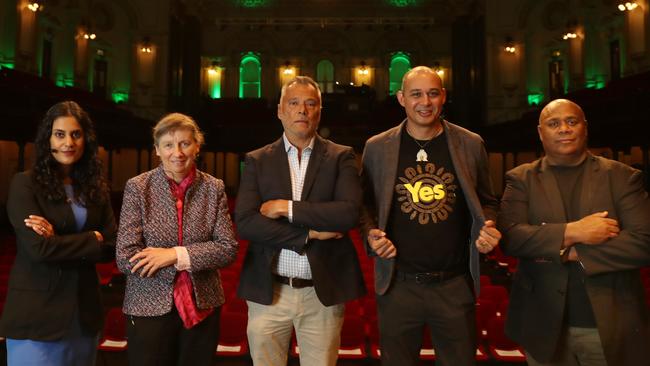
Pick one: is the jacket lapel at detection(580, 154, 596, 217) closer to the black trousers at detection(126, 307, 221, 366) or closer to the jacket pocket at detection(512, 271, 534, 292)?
the jacket pocket at detection(512, 271, 534, 292)

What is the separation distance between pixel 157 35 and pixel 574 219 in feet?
61.6

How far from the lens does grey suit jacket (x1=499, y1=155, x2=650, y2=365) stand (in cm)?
212

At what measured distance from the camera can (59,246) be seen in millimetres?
2096

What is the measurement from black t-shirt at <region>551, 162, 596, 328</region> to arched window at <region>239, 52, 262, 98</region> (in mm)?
20345

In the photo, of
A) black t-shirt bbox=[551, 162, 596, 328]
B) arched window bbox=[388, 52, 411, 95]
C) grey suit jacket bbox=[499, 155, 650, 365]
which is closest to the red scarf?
grey suit jacket bbox=[499, 155, 650, 365]

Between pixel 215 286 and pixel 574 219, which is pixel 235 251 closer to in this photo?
pixel 215 286

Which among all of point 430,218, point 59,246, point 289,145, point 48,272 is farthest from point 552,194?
point 48,272

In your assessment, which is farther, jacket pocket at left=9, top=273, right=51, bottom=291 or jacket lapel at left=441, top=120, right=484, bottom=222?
jacket lapel at left=441, top=120, right=484, bottom=222

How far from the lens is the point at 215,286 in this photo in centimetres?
227

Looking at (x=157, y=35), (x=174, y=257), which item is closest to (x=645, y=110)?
(x=174, y=257)

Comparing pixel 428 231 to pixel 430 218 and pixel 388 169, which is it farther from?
pixel 388 169

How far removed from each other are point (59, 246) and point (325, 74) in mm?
20862

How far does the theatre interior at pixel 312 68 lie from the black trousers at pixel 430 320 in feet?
14.7

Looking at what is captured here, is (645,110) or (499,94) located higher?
(499,94)
